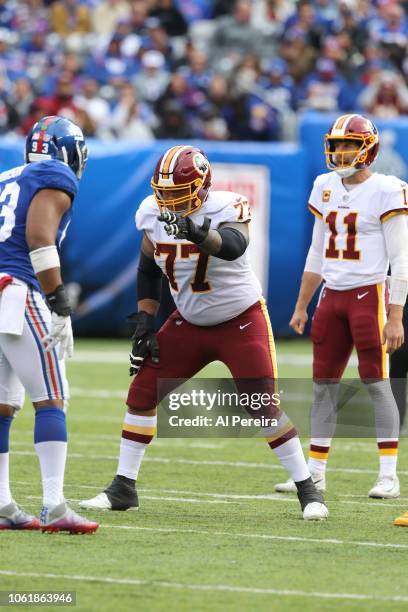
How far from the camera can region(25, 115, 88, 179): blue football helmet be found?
208 inches


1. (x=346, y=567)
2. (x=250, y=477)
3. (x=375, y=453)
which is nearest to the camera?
(x=346, y=567)

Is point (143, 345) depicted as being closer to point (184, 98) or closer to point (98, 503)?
point (98, 503)

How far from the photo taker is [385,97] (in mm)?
15023

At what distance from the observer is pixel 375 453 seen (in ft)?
25.8

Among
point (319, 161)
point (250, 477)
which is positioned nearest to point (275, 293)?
point (319, 161)

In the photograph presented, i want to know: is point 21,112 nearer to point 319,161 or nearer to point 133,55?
point 133,55

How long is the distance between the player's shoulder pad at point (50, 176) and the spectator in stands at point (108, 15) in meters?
13.1

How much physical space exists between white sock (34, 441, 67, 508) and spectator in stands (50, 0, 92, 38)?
44.1 feet

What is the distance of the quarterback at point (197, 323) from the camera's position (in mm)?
5492

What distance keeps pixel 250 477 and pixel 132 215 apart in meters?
7.20

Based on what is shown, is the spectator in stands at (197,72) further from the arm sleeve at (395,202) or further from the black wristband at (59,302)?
the black wristband at (59,302)

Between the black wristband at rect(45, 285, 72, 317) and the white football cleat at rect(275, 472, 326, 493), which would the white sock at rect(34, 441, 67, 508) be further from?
the white football cleat at rect(275, 472, 326, 493)

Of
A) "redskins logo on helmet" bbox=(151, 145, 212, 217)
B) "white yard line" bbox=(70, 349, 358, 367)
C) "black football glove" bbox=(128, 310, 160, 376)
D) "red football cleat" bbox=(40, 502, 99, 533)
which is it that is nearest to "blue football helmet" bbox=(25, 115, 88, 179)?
"redskins logo on helmet" bbox=(151, 145, 212, 217)

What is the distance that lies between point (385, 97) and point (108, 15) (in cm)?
481
